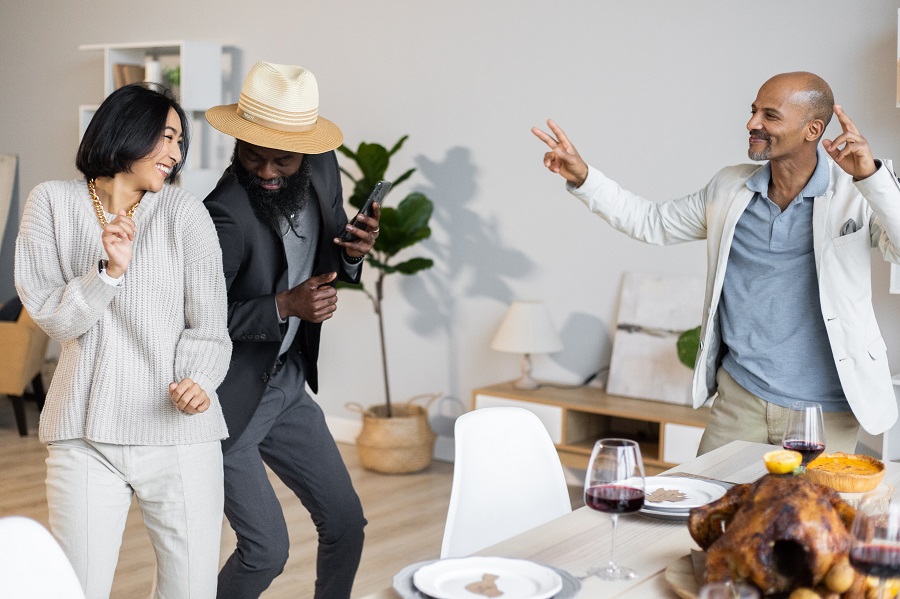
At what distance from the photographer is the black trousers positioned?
2412 millimetres

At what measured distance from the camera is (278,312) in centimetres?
238

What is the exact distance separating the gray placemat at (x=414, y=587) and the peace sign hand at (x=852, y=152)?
1.29 meters

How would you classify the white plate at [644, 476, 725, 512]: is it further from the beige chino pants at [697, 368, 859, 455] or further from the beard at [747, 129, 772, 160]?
the beard at [747, 129, 772, 160]

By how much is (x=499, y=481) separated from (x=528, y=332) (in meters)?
2.63

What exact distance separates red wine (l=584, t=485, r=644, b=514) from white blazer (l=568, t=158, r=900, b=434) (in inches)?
48.1

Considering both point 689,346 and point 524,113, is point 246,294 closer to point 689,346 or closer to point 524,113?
point 689,346

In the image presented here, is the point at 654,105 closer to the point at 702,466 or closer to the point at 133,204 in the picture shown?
the point at 702,466

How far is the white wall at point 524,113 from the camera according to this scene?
4.38m

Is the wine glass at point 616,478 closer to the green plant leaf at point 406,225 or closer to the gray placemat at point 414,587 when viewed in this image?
the gray placemat at point 414,587

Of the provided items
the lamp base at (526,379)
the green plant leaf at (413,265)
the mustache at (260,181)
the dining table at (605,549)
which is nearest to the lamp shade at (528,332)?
the lamp base at (526,379)

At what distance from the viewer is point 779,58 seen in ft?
14.3

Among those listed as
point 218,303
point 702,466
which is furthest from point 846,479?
point 218,303

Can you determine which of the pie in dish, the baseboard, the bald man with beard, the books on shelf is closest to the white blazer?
the bald man with beard

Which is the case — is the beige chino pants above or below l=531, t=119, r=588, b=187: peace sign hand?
below
